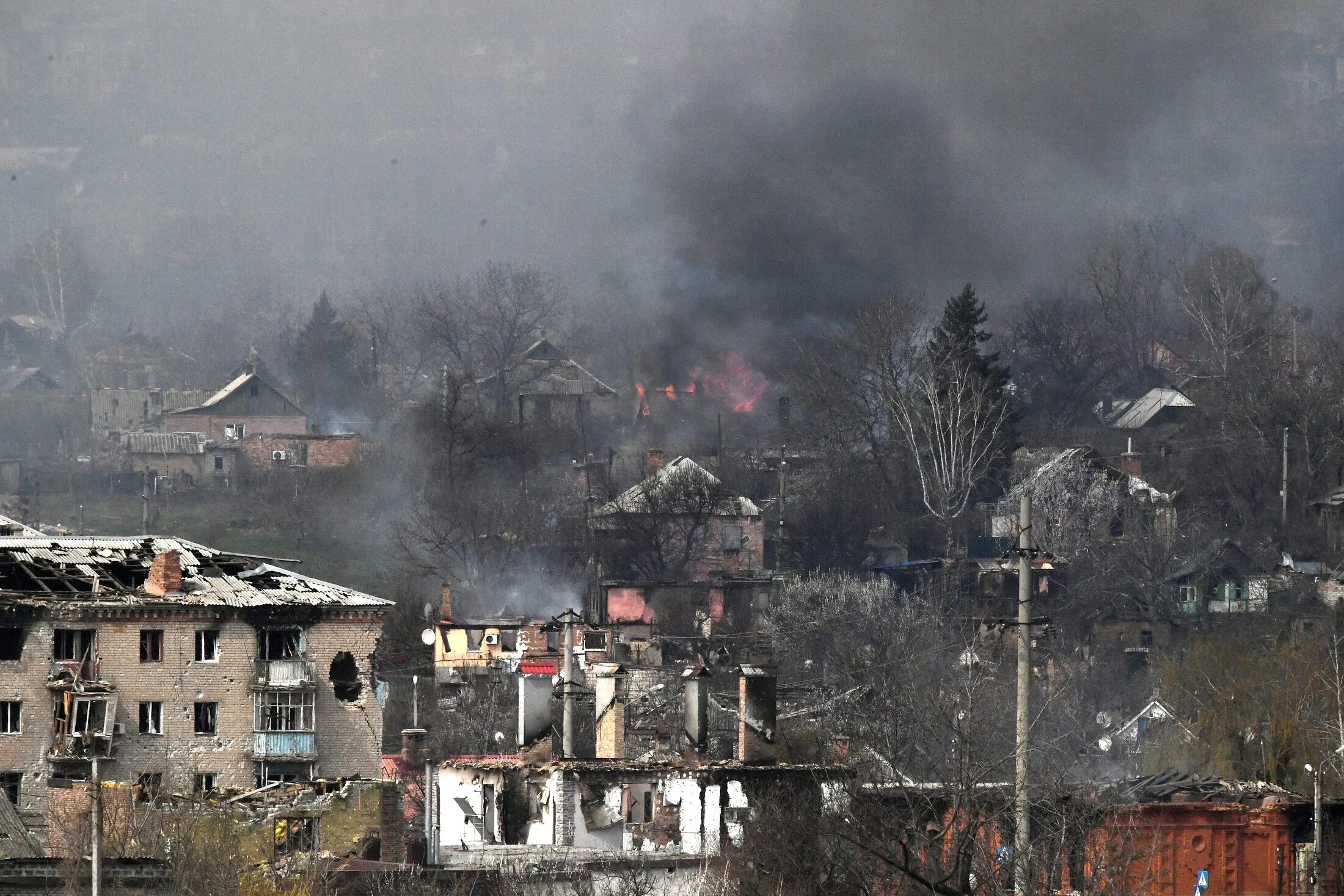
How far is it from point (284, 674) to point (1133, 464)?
115 ft

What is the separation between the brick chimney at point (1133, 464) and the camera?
63812mm

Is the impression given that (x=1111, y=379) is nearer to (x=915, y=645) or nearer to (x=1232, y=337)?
(x=1232, y=337)

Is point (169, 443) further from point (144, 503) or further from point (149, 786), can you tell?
point (149, 786)

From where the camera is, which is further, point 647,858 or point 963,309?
point 963,309

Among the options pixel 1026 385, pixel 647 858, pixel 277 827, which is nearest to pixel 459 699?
pixel 277 827

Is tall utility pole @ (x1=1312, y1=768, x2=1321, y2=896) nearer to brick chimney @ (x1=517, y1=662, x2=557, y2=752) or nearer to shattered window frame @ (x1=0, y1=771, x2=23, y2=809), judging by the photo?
brick chimney @ (x1=517, y1=662, x2=557, y2=752)

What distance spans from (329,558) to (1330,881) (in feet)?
109

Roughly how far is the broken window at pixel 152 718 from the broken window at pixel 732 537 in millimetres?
27008

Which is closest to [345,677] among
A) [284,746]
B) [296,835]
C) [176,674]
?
[284,746]

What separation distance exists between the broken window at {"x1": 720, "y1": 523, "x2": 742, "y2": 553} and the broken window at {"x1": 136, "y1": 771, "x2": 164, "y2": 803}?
1086 inches

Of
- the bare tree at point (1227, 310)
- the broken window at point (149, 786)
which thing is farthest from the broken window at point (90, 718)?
the bare tree at point (1227, 310)

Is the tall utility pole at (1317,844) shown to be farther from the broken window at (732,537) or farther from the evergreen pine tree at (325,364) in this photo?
the evergreen pine tree at (325,364)

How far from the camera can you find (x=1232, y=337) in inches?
2945

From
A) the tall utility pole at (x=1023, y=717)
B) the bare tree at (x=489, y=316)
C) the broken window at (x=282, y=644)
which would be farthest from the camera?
the bare tree at (x=489, y=316)
